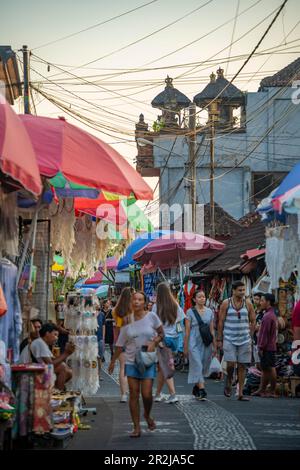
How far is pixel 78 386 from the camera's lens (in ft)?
44.3

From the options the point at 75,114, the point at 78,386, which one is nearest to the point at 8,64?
the point at 75,114

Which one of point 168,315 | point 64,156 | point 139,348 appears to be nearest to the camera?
point 64,156

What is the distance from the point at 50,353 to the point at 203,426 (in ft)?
7.48

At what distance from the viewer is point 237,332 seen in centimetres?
1541

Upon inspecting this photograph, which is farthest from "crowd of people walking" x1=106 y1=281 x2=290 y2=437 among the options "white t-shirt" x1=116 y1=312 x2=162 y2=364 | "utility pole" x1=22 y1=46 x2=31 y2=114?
"utility pole" x1=22 y1=46 x2=31 y2=114

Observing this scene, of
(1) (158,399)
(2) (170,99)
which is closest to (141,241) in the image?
(1) (158,399)

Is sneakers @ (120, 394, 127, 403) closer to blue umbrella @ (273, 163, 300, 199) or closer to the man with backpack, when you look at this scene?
the man with backpack

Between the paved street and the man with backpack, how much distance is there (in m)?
0.65

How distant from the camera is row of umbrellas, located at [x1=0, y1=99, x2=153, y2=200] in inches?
326

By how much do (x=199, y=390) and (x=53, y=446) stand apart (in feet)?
18.8

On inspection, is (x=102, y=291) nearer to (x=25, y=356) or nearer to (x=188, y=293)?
(x=188, y=293)

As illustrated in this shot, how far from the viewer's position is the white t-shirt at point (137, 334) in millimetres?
11273

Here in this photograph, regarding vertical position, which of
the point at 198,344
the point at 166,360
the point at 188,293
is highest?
the point at 188,293

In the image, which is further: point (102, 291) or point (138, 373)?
point (102, 291)
